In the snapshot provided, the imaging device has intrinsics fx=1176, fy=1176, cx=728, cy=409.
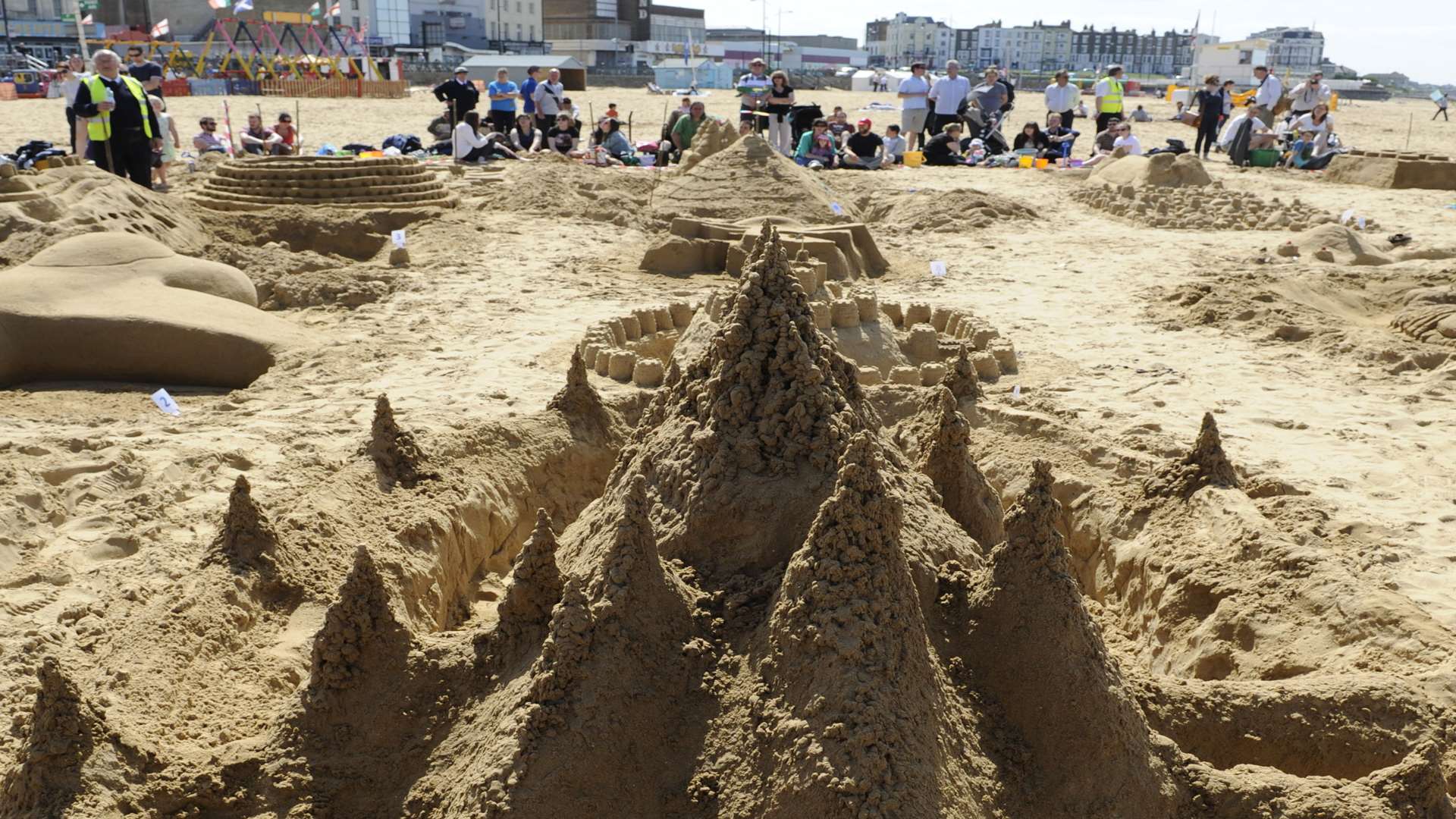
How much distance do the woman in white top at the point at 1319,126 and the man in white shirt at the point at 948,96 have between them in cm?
497

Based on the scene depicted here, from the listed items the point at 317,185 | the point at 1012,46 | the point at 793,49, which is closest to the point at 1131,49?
the point at 1012,46

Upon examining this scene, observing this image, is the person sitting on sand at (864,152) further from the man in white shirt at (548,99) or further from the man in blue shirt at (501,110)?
the man in blue shirt at (501,110)

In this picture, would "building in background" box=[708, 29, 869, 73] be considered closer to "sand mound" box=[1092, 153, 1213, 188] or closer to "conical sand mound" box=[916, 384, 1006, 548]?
"sand mound" box=[1092, 153, 1213, 188]

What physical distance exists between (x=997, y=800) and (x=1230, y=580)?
185 cm

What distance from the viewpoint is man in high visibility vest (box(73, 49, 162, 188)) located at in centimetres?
1006

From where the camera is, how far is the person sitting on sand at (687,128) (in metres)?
15.6

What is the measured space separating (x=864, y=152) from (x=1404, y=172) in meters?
7.01

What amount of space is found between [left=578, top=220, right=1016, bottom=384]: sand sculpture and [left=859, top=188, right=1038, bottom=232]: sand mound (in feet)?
15.1

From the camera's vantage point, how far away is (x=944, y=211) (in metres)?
12.6

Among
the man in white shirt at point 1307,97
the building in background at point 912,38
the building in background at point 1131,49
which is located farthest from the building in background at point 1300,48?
the man in white shirt at point 1307,97

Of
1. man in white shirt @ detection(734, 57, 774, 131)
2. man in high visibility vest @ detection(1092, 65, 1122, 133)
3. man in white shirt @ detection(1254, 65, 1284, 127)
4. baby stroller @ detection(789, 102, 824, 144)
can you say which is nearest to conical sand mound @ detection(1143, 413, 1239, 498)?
man in white shirt @ detection(734, 57, 774, 131)

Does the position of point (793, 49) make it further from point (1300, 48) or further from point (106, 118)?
point (106, 118)

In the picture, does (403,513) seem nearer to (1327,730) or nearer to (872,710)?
(872,710)

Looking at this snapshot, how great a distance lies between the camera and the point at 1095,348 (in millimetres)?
7516
